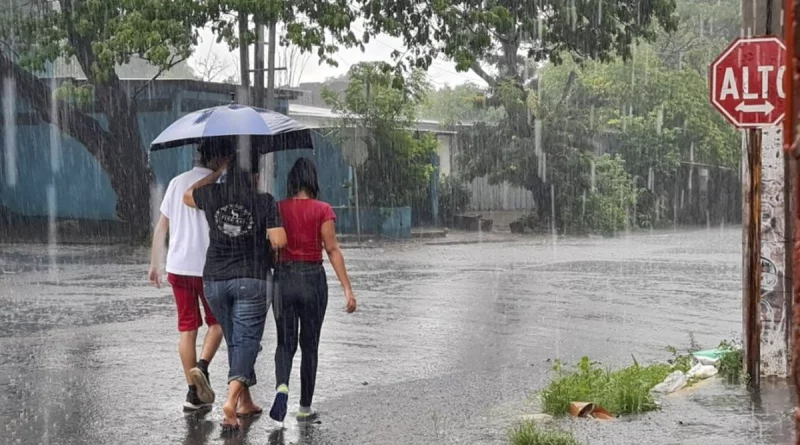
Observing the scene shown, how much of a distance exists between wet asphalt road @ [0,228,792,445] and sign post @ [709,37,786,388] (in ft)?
1.93

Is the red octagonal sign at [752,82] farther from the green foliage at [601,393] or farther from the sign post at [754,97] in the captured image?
the green foliage at [601,393]

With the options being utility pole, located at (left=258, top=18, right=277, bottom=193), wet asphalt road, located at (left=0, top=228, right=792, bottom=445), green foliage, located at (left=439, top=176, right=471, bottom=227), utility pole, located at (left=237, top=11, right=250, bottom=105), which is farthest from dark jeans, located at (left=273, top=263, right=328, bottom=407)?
green foliage, located at (left=439, top=176, right=471, bottom=227)

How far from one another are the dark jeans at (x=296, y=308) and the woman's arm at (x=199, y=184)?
0.66 meters

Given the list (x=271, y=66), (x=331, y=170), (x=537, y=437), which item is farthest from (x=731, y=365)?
(x=331, y=170)

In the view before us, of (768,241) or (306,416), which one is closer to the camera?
(306,416)

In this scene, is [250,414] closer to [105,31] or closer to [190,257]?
[190,257]

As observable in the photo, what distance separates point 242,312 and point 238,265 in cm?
27

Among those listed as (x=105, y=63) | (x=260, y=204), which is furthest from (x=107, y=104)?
(x=260, y=204)

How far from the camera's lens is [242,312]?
6.54 meters

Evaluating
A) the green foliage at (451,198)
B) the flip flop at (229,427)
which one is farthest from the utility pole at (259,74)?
the flip flop at (229,427)

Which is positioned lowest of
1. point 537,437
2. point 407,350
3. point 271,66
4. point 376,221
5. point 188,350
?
point 407,350

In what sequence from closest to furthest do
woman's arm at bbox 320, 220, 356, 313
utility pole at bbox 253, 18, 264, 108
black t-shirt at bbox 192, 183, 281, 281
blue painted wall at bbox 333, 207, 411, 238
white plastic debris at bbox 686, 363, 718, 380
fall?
black t-shirt at bbox 192, 183, 281, 281 < woman's arm at bbox 320, 220, 356, 313 < white plastic debris at bbox 686, 363, 718, 380 < utility pole at bbox 253, 18, 264, 108 < blue painted wall at bbox 333, 207, 411, 238

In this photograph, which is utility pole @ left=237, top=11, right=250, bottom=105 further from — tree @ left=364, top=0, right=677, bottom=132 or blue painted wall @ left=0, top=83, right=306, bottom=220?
blue painted wall @ left=0, top=83, right=306, bottom=220

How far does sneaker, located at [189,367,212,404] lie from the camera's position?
6.92 meters
